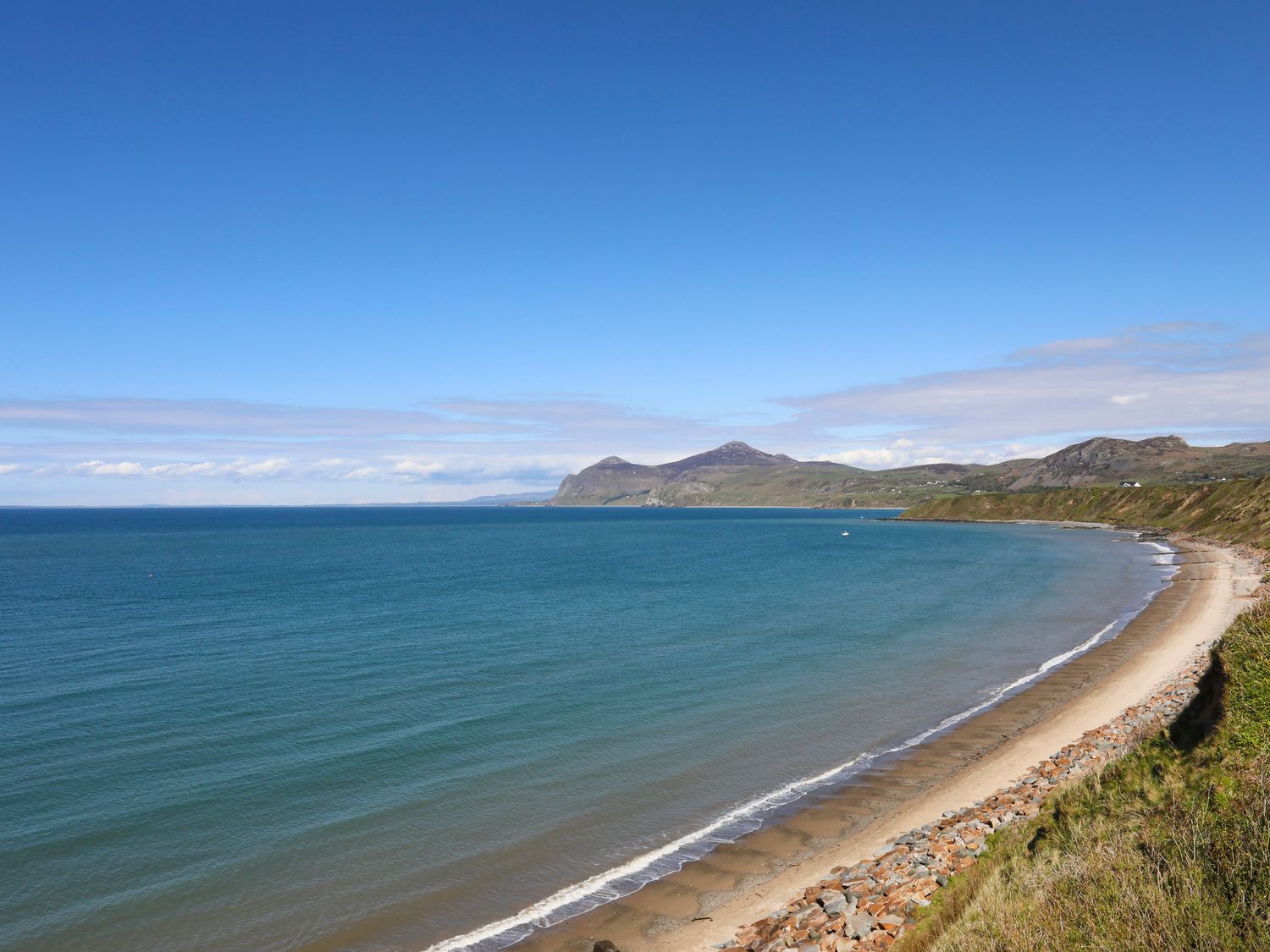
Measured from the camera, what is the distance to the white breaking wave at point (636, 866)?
14000 millimetres

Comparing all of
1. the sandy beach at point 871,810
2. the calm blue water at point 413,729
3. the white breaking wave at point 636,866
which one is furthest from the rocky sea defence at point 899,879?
the calm blue water at point 413,729

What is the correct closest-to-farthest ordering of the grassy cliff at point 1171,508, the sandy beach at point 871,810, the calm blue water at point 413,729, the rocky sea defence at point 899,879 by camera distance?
the rocky sea defence at point 899,879 → the sandy beach at point 871,810 → the calm blue water at point 413,729 → the grassy cliff at point 1171,508

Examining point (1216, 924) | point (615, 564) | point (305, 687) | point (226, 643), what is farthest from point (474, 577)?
point (1216, 924)

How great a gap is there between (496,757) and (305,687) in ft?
41.9

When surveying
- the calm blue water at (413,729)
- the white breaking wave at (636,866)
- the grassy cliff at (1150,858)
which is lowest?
the white breaking wave at (636,866)

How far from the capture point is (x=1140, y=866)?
26.0ft

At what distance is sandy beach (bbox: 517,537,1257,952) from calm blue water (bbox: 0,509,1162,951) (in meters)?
1.35

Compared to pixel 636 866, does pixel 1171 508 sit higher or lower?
higher

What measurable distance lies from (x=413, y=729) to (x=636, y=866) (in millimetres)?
11978

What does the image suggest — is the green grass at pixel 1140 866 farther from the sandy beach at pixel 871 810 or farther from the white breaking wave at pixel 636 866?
the white breaking wave at pixel 636 866

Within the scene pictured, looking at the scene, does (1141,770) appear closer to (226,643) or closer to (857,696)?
(857,696)

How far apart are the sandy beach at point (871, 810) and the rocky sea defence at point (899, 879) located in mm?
755

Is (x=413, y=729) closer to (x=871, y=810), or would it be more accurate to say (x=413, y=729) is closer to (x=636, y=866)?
(x=636, y=866)

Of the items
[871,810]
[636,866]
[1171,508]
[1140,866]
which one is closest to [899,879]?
[636,866]
